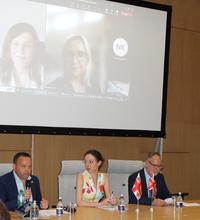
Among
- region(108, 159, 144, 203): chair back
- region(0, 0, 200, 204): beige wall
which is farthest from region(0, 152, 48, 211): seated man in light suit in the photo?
region(0, 0, 200, 204): beige wall

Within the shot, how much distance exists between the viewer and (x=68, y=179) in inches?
189

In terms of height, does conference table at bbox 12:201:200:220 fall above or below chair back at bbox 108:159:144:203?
below

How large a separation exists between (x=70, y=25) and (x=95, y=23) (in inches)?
15.1

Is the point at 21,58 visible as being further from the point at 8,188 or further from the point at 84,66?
the point at 8,188

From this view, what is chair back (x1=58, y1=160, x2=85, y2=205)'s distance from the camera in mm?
4762

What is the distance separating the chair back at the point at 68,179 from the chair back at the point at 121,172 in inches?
21.4

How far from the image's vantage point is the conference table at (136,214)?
3.55 m

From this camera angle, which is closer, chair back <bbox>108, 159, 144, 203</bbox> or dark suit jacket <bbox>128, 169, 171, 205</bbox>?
dark suit jacket <bbox>128, 169, 171, 205</bbox>

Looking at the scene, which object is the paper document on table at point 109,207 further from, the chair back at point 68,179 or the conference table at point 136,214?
the chair back at point 68,179

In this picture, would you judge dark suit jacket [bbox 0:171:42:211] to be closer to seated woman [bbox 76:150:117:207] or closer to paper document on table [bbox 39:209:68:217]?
paper document on table [bbox 39:209:68:217]

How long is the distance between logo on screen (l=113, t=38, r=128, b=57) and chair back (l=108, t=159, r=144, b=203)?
163 cm

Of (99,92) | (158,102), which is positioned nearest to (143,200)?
(99,92)

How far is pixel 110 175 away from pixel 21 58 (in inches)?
68.7

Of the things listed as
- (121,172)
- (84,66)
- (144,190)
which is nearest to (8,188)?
(144,190)
